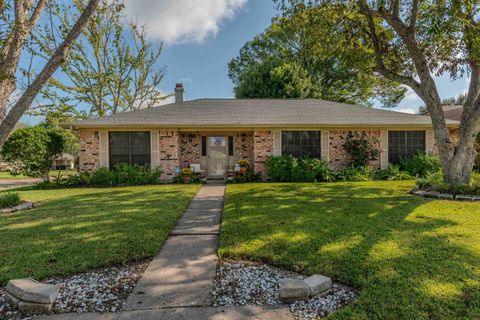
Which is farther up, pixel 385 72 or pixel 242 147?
pixel 385 72

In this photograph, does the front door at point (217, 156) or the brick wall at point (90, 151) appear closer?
the brick wall at point (90, 151)

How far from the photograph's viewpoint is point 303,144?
12211 mm

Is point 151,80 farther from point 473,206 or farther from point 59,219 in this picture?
point 473,206

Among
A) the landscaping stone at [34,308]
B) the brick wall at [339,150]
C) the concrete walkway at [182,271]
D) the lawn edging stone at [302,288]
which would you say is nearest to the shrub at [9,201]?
the concrete walkway at [182,271]

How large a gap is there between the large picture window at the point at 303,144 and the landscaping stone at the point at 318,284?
31.1 feet

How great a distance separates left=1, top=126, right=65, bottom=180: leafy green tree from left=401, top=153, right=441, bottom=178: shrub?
15.1m

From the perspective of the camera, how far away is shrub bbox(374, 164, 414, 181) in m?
11.6

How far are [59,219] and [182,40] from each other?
53.4 ft

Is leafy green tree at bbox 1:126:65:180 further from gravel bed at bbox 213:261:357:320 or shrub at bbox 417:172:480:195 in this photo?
shrub at bbox 417:172:480:195

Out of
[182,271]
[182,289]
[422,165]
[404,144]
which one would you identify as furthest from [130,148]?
[422,165]

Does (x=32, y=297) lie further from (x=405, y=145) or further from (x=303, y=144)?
(x=405, y=145)

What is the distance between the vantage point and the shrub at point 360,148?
1198 centimetres

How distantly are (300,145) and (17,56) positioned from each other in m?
10.2

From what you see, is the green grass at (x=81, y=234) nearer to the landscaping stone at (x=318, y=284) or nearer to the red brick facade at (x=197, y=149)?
the landscaping stone at (x=318, y=284)
